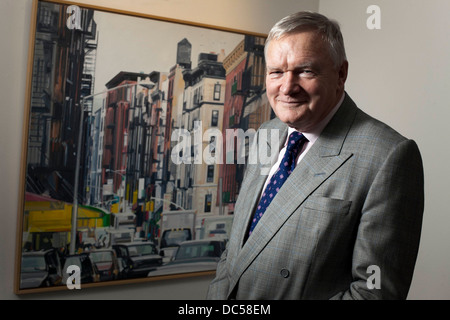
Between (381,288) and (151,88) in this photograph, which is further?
(151,88)

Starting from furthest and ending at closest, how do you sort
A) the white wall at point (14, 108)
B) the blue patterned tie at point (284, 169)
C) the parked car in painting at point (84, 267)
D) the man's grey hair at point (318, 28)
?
the parked car in painting at point (84, 267), the white wall at point (14, 108), the blue patterned tie at point (284, 169), the man's grey hair at point (318, 28)

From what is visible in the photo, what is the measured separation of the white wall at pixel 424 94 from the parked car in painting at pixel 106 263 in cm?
129

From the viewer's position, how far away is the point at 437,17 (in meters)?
1.90

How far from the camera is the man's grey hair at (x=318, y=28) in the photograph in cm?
124

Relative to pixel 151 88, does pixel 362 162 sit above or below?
below

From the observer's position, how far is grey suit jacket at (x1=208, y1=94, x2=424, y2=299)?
1.14m

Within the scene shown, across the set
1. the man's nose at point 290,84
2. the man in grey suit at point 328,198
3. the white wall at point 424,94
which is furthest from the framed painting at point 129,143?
the man's nose at point 290,84

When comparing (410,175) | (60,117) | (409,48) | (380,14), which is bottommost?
(410,175)

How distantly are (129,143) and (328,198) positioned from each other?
1137 millimetres

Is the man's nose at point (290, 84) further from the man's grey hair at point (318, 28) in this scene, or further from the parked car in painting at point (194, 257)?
the parked car in painting at point (194, 257)
